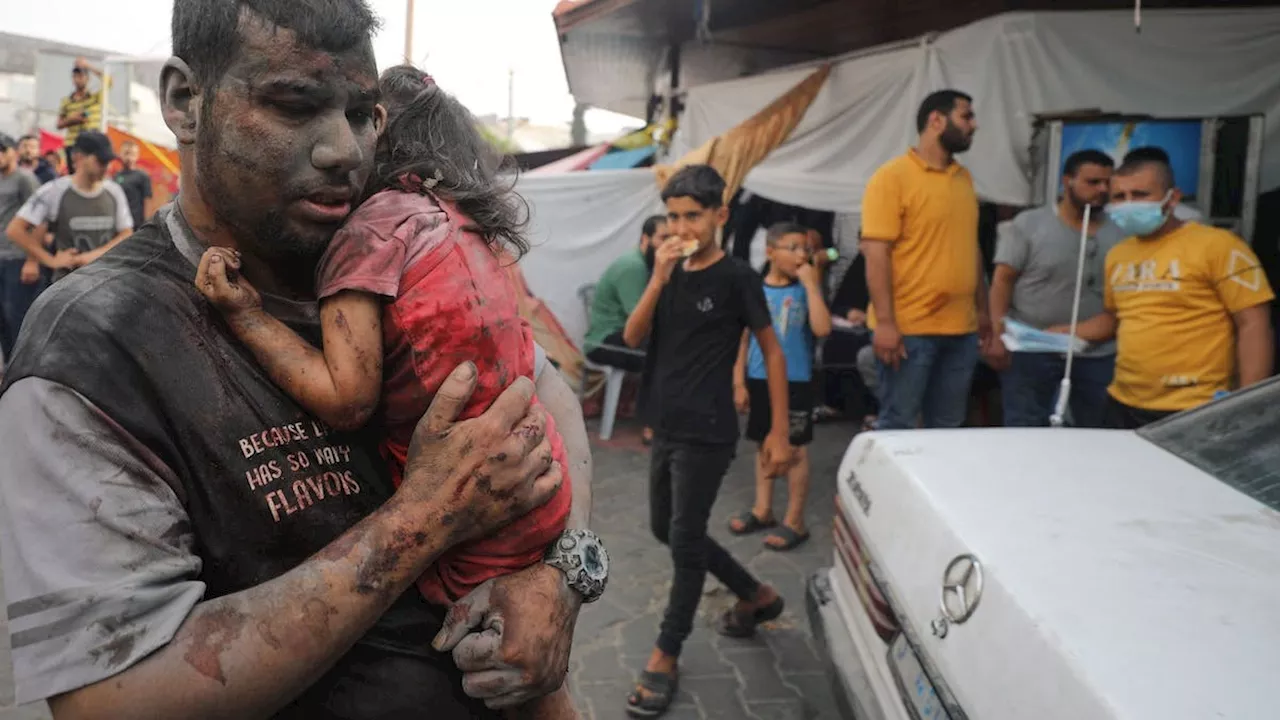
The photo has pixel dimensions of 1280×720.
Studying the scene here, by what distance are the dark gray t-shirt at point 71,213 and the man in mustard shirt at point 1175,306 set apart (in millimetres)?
7246

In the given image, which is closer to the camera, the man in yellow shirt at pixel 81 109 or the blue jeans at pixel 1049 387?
the blue jeans at pixel 1049 387

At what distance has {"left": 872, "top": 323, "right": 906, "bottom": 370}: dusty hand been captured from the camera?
4.64 m

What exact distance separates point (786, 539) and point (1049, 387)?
1.79 m

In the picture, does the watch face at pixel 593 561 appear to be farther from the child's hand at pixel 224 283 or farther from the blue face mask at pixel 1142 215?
the blue face mask at pixel 1142 215

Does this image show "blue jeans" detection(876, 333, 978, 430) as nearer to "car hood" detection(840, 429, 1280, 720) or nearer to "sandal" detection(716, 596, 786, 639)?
"sandal" detection(716, 596, 786, 639)

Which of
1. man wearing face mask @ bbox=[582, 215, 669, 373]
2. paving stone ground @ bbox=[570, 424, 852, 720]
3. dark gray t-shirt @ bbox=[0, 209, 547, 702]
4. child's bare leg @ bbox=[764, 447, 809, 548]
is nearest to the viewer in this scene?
dark gray t-shirt @ bbox=[0, 209, 547, 702]

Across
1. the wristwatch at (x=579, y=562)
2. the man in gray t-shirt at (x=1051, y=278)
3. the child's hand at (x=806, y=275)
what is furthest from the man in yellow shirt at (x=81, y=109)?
the wristwatch at (x=579, y=562)

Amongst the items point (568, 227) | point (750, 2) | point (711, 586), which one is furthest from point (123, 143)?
point (711, 586)

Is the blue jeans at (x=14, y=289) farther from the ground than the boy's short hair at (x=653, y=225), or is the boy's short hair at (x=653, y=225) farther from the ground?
the boy's short hair at (x=653, y=225)

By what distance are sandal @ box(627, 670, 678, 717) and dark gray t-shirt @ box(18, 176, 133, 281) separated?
20.1 ft

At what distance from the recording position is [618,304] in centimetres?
754

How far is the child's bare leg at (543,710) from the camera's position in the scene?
139 centimetres

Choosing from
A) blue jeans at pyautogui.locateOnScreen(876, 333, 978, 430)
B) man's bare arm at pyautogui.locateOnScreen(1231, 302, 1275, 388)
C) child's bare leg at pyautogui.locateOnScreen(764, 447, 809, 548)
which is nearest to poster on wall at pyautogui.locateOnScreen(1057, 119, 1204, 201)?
blue jeans at pyautogui.locateOnScreen(876, 333, 978, 430)

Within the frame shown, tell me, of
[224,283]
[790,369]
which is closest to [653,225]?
[790,369]
